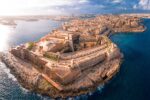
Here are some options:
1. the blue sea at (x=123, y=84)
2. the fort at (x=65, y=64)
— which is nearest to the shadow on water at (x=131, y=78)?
the blue sea at (x=123, y=84)

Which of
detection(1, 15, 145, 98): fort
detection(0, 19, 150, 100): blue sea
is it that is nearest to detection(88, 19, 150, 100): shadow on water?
detection(0, 19, 150, 100): blue sea

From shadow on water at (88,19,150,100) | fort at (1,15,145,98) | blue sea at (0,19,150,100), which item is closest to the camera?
blue sea at (0,19,150,100)

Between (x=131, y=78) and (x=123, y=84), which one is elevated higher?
(x=131, y=78)

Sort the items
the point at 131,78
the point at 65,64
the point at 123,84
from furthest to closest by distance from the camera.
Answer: the point at 65,64
the point at 131,78
the point at 123,84

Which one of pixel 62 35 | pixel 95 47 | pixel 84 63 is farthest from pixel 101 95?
pixel 62 35

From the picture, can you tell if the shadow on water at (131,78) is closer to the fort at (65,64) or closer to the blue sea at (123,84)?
the blue sea at (123,84)

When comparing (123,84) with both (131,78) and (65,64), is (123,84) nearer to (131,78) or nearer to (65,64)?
(131,78)

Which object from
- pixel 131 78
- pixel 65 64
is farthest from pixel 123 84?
pixel 65 64

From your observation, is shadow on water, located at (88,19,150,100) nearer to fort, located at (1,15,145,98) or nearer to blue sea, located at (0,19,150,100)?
blue sea, located at (0,19,150,100)
